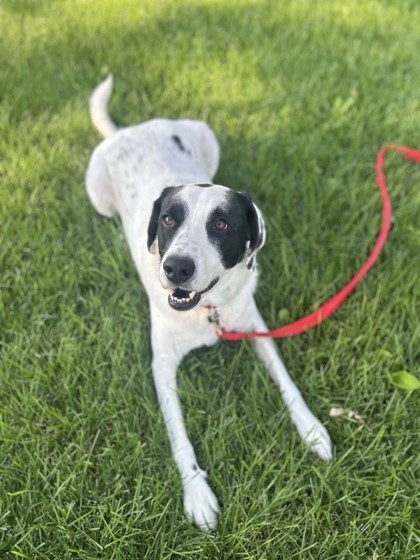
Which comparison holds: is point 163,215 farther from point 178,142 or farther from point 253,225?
point 178,142

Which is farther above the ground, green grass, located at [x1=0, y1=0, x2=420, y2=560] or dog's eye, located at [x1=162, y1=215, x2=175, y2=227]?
dog's eye, located at [x1=162, y1=215, x2=175, y2=227]

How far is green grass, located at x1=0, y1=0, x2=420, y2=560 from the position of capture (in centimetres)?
230

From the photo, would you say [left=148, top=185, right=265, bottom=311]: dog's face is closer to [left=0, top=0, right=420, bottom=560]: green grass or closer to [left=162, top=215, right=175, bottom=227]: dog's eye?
[left=162, top=215, right=175, bottom=227]: dog's eye

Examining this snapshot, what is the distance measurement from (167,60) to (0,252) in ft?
8.16

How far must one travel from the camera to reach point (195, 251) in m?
2.17

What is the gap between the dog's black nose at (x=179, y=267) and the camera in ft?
6.98

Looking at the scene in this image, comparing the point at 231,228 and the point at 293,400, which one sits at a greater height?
the point at 231,228

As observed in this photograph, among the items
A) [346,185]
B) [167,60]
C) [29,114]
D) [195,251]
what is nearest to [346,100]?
[346,185]

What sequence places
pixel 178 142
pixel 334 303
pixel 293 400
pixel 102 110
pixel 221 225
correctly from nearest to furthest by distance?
1. pixel 221 225
2. pixel 293 400
3. pixel 334 303
4. pixel 178 142
5. pixel 102 110

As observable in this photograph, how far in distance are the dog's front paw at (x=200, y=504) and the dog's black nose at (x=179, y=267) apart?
0.91 m

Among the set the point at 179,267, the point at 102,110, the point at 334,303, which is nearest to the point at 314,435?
the point at 334,303

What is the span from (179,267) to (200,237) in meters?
0.18

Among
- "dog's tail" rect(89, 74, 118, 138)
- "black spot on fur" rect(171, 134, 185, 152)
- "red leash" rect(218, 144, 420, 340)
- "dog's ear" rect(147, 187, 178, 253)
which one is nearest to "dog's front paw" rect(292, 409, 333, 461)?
"red leash" rect(218, 144, 420, 340)

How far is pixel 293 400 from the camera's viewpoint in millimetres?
2633
